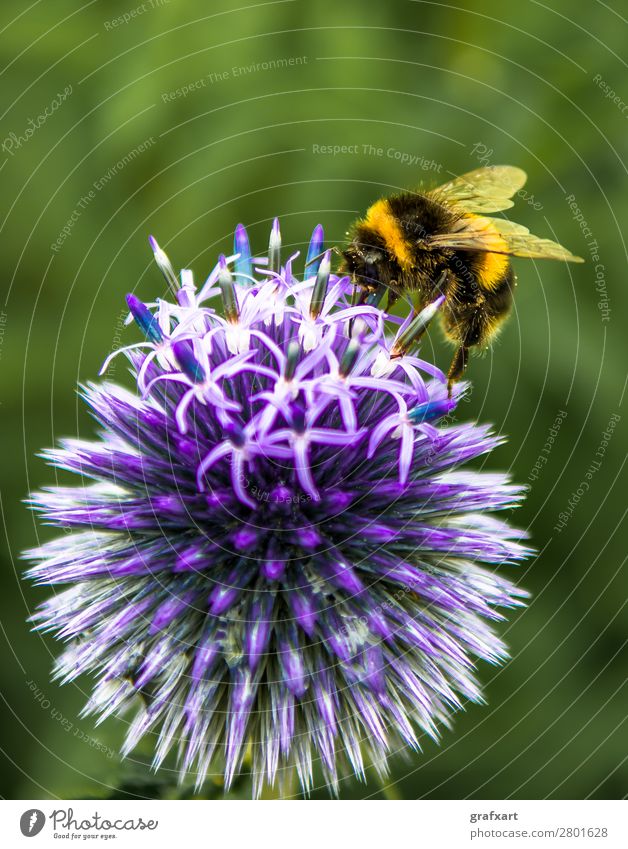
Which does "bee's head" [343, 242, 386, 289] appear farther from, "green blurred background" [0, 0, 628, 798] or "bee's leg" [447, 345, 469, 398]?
"green blurred background" [0, 0, 628, 798]

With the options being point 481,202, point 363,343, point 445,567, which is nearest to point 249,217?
point 481,202

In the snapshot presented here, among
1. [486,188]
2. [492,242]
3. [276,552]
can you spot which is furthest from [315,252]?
[276,552]

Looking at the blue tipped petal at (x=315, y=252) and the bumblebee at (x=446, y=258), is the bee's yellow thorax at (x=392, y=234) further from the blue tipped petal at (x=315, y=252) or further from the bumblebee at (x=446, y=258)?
the blue tipped petal at (x=315, y=252)

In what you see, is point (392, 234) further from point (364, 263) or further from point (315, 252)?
point (315, 252)

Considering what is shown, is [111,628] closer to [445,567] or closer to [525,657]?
[445,567]

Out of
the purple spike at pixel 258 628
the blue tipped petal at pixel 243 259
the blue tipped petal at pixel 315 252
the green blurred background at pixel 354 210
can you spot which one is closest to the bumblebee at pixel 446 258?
the blue tipped petal at pixel 315 252

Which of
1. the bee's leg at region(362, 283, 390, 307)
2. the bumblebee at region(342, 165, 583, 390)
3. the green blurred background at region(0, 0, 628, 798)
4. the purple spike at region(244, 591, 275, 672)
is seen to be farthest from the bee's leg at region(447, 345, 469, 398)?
the purple spike at region(244, 591, 275, 672)

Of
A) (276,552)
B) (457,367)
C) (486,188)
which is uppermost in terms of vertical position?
(486,188)
